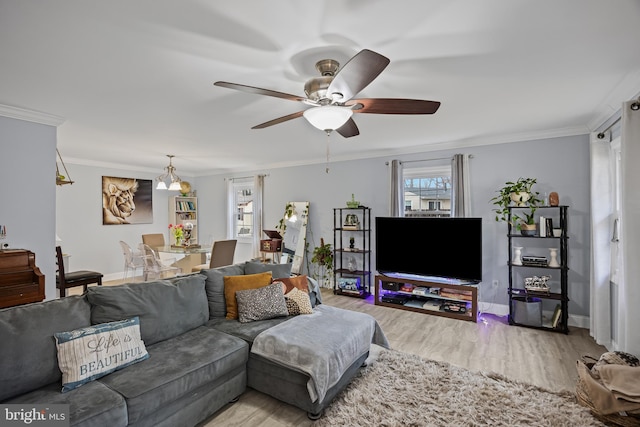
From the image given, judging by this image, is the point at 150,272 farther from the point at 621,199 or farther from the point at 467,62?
the point at 621,199

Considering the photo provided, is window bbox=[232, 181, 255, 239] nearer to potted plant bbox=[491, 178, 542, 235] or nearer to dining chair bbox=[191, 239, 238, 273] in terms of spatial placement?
dining chair bbox=[191, 239, 238, 273]

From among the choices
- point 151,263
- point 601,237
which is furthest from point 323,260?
point 601,237

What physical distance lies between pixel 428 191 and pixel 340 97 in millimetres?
3465

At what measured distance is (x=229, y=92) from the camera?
107 inches

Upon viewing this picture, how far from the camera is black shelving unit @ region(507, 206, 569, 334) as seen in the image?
3.66m

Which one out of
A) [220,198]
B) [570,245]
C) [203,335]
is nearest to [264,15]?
[203,335]

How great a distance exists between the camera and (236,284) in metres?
2.91

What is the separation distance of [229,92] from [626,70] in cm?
307

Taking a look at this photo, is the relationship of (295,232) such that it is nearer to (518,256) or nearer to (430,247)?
(430,247)

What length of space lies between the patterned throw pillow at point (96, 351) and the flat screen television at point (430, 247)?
3.56m

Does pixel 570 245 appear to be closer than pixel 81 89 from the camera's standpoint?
No

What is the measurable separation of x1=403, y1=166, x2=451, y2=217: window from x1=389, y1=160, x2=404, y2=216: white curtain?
12cm

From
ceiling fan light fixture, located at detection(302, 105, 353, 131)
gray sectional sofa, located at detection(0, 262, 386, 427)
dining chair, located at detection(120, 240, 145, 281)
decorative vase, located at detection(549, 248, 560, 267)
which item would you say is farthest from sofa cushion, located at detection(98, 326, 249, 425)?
dining chair, located at detection(120, 240, 145, 281)

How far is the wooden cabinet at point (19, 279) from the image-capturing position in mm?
2828
